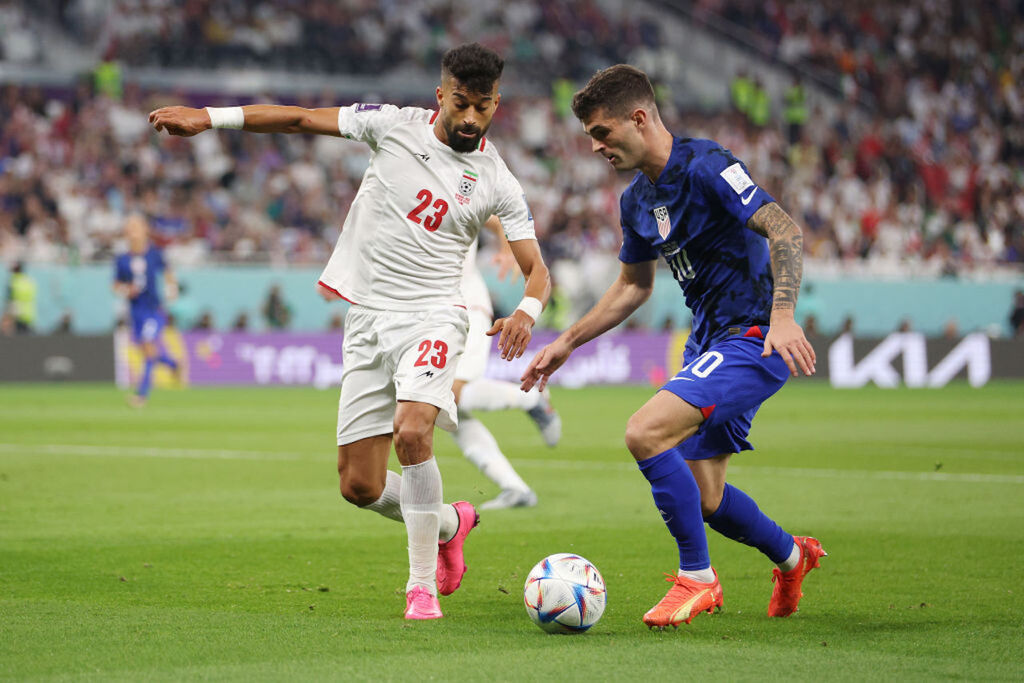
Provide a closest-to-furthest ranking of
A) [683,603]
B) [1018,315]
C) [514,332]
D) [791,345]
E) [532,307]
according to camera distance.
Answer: [791,345] < [683,603] < [514,332] < [532,307] < [1018,315]

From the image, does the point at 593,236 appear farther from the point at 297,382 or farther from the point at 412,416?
the point at 412,416

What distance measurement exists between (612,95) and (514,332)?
1022mm

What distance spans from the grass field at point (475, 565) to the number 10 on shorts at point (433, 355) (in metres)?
1.03

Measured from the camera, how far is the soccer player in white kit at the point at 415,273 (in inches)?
228

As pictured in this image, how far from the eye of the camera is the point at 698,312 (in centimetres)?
587

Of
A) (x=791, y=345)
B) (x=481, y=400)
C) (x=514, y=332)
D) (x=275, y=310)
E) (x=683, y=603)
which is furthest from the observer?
(x=275, y=310)

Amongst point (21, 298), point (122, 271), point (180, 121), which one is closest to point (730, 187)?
point (180, 121)

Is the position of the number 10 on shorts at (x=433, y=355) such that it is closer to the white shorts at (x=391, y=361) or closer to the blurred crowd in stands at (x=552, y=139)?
the white shorts at (x=391, y=361)

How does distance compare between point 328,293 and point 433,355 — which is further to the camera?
point 328,293

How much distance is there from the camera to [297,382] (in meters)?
24.2

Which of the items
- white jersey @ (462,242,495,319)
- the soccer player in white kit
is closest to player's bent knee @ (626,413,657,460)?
the soccer player in white kit

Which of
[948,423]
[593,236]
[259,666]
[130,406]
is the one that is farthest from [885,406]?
[259,666]

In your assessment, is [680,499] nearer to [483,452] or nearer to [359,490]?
[359,490]

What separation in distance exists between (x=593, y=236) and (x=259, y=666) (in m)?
24.2
